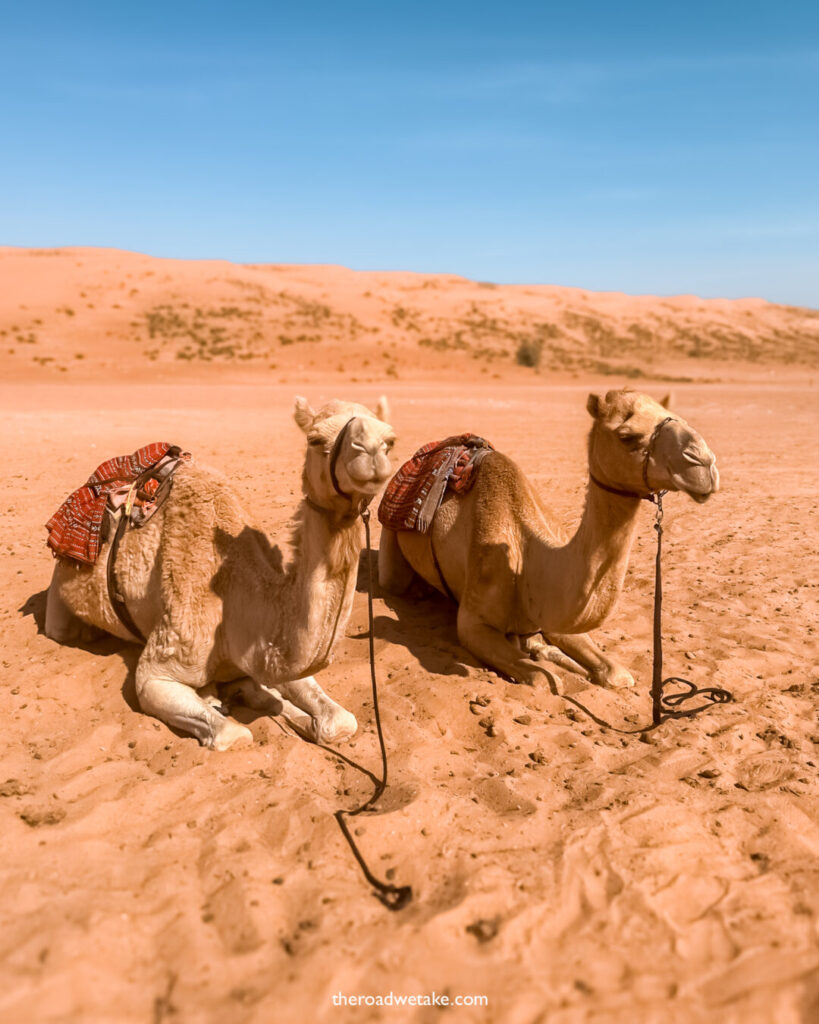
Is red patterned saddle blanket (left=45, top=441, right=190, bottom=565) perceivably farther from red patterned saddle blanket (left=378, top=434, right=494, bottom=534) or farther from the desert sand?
red patterned saddle blanket (left=378, top=434, right=494, bottom=534)

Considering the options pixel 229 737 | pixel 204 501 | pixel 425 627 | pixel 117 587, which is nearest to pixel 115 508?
pixel 117 587

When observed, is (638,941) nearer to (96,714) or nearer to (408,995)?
(408,995)

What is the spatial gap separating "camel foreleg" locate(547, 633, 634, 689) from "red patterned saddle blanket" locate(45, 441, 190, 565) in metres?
2.47

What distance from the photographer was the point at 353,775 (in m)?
3.68

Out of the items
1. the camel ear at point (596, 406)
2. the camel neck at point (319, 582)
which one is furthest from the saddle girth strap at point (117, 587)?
the camel ear at point (596, 406)

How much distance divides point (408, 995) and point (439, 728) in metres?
1.80

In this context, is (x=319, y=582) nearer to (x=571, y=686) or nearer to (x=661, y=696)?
(x=571, y=686)

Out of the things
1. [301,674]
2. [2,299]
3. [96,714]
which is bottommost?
[96,714]

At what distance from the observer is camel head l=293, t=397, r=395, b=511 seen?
286 centimetres

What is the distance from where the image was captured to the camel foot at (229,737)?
3766 millimetres

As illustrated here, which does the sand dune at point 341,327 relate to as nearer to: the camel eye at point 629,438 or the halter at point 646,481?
the halter at point 646,481

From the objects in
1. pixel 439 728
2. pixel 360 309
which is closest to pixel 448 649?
pixel 439 728

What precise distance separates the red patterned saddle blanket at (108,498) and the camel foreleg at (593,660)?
2.47m

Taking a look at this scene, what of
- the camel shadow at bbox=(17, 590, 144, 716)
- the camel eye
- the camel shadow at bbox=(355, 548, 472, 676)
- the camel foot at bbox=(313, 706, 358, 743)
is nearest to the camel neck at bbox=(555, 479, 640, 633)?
the camel eye
